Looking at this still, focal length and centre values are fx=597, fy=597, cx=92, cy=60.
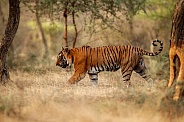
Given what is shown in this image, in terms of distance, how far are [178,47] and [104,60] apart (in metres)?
4.68

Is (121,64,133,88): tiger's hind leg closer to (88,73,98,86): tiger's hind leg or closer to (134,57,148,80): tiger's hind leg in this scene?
(134,57,148,80): tiger's hind leg

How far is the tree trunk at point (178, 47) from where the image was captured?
1153 cm

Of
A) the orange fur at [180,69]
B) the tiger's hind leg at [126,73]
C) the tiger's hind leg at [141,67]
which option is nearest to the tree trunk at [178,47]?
the orange fur at [180,69]

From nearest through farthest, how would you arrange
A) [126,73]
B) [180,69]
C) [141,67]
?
1. [180,69]
2. [126,73]
3. [141,67]

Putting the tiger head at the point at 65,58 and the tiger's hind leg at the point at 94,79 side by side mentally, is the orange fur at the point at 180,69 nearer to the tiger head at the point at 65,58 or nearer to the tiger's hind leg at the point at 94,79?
the tiger's hind leg at the point at 94,79

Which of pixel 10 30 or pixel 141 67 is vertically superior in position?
pixel 10 30

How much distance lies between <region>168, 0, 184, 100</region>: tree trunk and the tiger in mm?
3993

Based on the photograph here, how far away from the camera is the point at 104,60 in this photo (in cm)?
1612

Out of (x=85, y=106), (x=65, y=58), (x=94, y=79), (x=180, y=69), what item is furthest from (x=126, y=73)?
(x=85, y=106)

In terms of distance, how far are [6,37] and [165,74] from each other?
458 centimetres

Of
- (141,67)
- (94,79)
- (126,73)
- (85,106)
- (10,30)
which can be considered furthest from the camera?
(141,67)

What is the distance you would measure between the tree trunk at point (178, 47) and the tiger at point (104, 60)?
3.99 metres

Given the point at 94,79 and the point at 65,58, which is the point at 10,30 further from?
the point at 94,79

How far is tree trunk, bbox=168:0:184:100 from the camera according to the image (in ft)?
37.8
